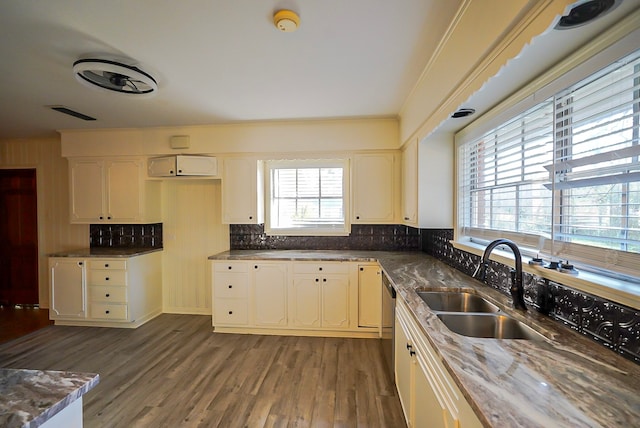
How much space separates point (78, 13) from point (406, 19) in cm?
189

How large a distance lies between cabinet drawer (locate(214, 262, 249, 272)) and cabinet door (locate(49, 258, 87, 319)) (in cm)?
180

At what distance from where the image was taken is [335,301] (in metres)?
3.08

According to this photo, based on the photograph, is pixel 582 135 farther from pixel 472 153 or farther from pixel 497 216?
pixel 472 153

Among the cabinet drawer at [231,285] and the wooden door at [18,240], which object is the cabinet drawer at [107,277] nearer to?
the cabinet drawer at [231,285]

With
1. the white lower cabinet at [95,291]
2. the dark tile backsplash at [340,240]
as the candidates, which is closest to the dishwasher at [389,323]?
the dark tile backsplash at [340,240]

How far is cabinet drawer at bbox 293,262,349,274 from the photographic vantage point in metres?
3.07

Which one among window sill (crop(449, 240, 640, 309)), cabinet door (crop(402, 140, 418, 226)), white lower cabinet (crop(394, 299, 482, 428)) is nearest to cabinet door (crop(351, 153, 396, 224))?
cabinet door (crop(402, 140, 418, 226))

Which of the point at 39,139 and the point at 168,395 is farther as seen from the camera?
the point at 39,139

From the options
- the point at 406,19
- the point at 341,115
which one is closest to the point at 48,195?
the point at 341,115

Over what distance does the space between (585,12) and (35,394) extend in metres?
2.21

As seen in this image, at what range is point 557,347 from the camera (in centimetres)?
103

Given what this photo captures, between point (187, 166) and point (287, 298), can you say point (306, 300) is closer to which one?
point (287, 298)

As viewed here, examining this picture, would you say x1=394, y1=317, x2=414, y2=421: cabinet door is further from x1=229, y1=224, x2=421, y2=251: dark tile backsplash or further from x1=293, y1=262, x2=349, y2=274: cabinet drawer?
x1=229, y1=224, x2=421, y2=251: dark tile backsplash

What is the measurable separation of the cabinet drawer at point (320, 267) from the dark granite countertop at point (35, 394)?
2.26 m
